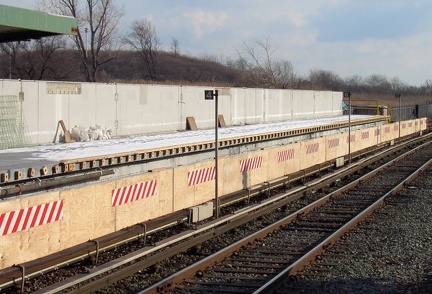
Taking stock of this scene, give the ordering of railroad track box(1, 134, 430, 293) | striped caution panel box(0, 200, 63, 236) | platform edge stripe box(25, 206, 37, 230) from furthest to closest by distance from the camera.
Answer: platform edge stripe box(25, 206, 37, 230), striped caution panel box(0, 200, 63, 236), railroad track box(1, 134, 430, 293)

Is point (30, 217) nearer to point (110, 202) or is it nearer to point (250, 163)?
point (110, 202)

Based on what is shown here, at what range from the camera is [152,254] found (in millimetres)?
10945

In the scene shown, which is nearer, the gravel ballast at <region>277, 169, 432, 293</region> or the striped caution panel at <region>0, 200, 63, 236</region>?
the striped caution panel at <region>0, 200, 63, 236</region>

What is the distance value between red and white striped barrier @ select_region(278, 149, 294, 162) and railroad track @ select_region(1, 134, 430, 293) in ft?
8.14

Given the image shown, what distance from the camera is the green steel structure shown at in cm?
1009

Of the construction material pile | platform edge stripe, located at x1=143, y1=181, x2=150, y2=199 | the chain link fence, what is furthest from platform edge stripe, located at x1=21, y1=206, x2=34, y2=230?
the construction material pile

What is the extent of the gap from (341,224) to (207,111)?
53.3 feet

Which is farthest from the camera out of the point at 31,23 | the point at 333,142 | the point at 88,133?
the point at 333,142

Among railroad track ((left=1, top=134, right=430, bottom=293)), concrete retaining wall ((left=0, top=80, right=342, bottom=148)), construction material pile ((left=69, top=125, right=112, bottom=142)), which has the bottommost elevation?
railroad track ((left=1, top=134, right=430, bottom=293))

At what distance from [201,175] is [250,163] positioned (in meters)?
2.90

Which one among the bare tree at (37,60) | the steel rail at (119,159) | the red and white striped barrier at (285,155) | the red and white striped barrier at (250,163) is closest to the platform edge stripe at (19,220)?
the steel rail at (119,159)

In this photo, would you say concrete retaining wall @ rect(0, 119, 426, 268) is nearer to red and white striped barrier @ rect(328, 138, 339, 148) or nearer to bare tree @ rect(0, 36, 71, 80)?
red and white striped barrier @ rect(328, 138, 339, 148)

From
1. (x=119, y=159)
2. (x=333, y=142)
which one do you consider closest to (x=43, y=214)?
(x=119, y=159)

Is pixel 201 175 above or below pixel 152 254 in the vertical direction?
above
